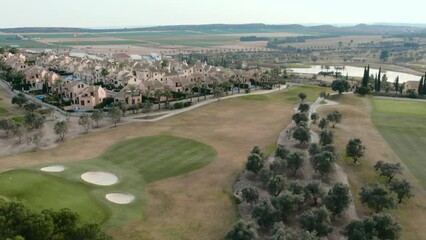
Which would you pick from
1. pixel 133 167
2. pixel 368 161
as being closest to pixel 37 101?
pixel 133 167

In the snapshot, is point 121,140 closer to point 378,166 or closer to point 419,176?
point 378,166

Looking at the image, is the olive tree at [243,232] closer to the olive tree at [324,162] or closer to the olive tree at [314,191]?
the olive tree at [314,191]

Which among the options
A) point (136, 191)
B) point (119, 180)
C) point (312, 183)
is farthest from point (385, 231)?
point (119, 180)

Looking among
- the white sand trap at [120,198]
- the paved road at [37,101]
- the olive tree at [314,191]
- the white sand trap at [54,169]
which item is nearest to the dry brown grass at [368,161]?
the olive tree at [314,191]

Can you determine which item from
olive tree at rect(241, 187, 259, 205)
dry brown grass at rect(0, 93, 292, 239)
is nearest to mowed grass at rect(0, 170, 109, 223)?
dry brown grass at rect(0, 93, 292, 239)

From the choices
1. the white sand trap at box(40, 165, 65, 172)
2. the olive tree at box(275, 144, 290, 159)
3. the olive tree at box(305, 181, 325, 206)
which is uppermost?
the olive tree at box(275, 144, 290, 159)

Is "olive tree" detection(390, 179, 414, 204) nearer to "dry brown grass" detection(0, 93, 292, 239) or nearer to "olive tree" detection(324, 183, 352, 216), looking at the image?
"olive tree" detection(324, 183, 352, 216)

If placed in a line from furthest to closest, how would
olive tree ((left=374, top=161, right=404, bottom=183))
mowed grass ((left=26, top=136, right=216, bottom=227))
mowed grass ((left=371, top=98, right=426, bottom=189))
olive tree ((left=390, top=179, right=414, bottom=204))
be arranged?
mowed grass ((left=371, top=98, right=426, bottom=189)), olive tree ((left=374, top=161, right=404, bottom=183)), olive tree ((left=390, top=179, right=414, bottom=204)), mowed grass ((left=26, top=136, right=216, bottom=227))
